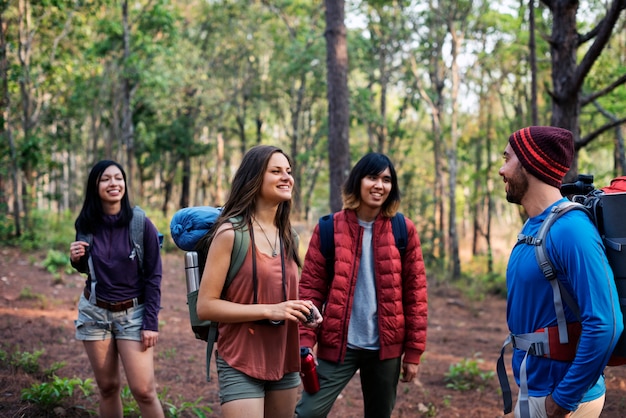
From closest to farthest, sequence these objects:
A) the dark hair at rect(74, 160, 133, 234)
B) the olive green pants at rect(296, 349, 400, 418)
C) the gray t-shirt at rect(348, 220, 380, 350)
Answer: the olive green pants at rect(296, 349, 400, 418) → the gray t-shirt at rect(348, 220, 380, 350) → the dark hair at rect(74, 160, 133, 234)

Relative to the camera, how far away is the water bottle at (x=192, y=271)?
3.09 meters

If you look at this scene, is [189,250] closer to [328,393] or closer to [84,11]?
[328,393]

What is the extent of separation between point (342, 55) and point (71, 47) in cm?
1390

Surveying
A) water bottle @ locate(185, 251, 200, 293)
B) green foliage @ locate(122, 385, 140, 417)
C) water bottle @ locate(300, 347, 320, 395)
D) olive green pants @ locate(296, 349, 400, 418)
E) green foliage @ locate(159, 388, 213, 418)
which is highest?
water bottle @ locate(185, 251, 200, 293)

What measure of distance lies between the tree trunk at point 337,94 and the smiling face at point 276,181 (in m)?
6.75

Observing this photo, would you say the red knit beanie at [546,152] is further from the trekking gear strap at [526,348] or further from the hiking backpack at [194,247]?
the hiking backpack at [194,247]

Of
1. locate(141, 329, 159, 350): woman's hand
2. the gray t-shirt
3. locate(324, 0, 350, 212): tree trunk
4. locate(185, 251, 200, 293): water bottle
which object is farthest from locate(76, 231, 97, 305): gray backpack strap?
locate(324, 0, 350, 212): tree trunk

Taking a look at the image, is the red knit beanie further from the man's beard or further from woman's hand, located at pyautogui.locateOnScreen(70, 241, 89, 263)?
woman's hand, located at pyautogui.locateOnScreen(70, 241, 89, 263)

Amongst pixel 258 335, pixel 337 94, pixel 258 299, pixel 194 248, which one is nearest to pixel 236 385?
pixel 258 335

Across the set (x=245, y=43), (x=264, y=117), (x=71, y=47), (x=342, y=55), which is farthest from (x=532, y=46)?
(x=264, y=117)

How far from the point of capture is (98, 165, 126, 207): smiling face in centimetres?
407

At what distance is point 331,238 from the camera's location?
3877 millimetres

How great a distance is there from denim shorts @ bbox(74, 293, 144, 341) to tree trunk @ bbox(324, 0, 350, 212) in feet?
20.1

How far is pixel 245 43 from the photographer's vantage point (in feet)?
98.9
